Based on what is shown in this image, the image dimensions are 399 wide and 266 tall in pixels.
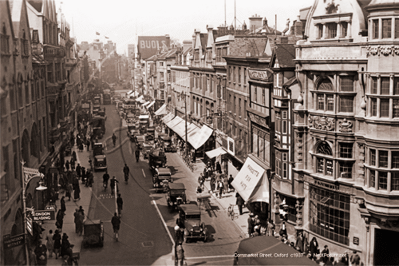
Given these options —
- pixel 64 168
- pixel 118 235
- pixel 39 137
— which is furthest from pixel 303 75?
pixel 64 168

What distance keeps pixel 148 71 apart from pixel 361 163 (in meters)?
103

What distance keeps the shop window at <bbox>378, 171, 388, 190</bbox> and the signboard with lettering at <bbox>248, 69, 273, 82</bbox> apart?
12680mm

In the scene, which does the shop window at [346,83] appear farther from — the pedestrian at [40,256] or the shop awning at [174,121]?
the shop awning at [174,121]

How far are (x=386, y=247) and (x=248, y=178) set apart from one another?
1358 centimetres

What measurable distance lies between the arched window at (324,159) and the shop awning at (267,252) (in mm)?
8198

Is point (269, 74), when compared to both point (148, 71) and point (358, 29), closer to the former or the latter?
point (358, 29)

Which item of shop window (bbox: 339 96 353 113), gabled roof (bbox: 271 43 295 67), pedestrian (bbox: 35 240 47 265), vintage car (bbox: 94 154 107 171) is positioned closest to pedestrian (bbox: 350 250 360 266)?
shop window (bbox: 339 96 353 113)

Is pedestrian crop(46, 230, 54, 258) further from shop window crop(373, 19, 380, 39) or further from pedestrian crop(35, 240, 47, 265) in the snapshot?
shop window crop(373, 19, 380, 39)

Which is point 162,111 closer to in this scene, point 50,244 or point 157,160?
point 157,160

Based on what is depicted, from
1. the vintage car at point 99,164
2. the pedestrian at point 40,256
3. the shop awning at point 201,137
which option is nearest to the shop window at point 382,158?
the pedestrian at point 40,256

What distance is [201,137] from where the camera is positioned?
59.6 m

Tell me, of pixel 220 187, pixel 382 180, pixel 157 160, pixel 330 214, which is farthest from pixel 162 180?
pixel 382 180

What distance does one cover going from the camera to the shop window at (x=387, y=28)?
2486cm

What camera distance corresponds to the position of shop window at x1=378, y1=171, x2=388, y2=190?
25.8 meters
